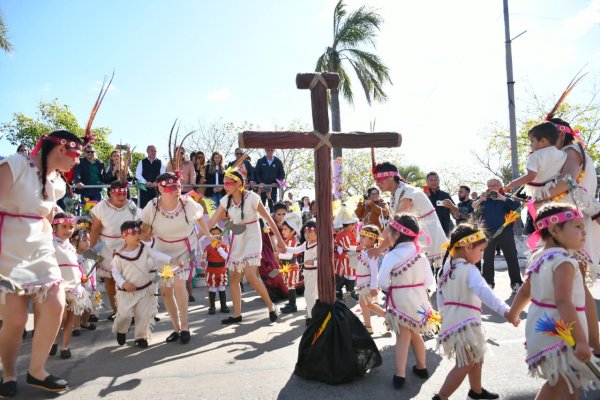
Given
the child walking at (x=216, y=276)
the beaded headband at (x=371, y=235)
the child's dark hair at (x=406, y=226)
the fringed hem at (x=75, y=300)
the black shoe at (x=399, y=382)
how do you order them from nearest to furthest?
1. the black shoe at (x=399, y=382)
2. the child's dark hair at (x=406, y=226)
3. the fringed hem at (x=75, y=300)
4. the beaded headband at (x=371, y=235)
5. the child walking at (x=216, y=276)

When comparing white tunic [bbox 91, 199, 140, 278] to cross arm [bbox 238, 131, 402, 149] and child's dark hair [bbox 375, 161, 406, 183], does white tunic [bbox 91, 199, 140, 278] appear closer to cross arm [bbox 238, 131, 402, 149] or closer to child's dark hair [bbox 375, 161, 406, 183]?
cross arm [bbox 238, 131, 402, 149]

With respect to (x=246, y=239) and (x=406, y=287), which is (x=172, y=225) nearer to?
(x=246, y=239)

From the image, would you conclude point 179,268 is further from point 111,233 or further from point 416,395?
point 416,395

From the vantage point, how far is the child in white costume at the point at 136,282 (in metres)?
4.99

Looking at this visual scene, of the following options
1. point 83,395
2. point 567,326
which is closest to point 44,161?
point 83,395

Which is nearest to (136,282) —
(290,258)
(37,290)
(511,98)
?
(37,290)

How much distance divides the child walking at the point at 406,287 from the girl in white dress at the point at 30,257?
267 centimetres


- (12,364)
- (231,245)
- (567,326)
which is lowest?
(12,364)

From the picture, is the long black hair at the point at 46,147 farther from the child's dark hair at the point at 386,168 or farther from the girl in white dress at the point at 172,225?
the child's dark hair at the point at 386,168

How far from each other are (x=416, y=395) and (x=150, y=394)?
2051mm

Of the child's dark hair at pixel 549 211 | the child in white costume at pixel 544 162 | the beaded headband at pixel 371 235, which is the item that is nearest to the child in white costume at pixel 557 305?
the child's dark hair at pixel 549 211

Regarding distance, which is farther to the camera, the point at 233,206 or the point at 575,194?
the point at 233,206

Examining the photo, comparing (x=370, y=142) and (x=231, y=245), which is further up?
(x=370, y=142)

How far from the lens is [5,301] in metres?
3.33
